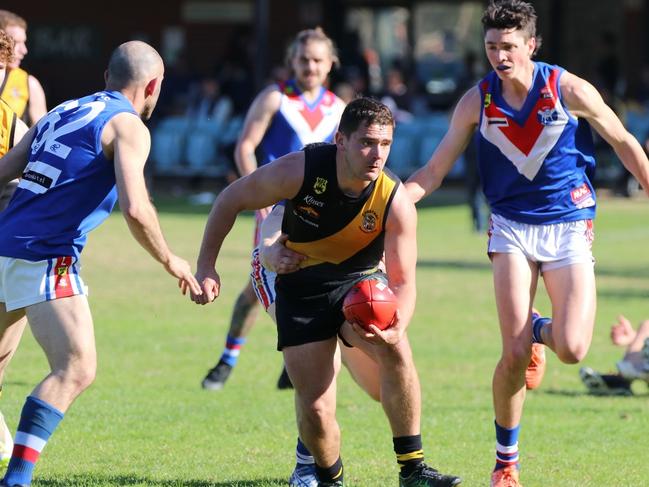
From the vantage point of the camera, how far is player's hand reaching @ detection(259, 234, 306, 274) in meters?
6.08

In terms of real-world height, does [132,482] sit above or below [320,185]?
below

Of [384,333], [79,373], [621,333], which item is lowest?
[621,333]

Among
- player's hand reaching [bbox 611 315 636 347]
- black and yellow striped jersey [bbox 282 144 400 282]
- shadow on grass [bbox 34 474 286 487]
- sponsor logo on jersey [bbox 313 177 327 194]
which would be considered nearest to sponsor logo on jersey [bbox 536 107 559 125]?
black and yellow striped jersey [bbox 282 144 400 282]

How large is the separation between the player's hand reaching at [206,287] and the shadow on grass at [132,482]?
3.44 ft

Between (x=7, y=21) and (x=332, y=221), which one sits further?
(x=7, y=21)

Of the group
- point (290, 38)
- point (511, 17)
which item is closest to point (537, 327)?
point (511, 17)

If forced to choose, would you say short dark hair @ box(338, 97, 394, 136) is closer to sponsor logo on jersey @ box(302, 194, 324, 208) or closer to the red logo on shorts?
sponsor logo on jersey @ box(302, 194, 324, 208)

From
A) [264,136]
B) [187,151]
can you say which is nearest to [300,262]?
[264,136]

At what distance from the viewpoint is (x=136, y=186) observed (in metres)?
5.59

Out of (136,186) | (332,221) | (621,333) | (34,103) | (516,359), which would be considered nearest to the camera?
(136,186)

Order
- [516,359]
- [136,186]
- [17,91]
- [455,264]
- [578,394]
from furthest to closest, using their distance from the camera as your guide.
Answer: [455,264], [578,394], [17,91], [516,359], [136,186]

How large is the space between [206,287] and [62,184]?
2.55ft

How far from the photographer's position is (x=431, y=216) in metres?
22.2

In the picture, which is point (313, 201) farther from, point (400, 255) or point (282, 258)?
point (400, 255)
